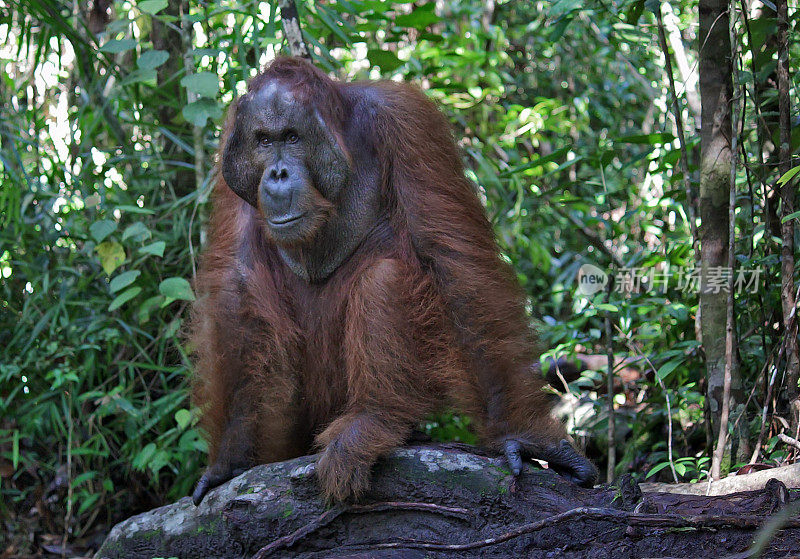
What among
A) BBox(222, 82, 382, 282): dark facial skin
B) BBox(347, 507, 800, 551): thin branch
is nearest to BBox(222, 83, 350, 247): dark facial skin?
BBox(222, 82, 382, 282): dark facial skin

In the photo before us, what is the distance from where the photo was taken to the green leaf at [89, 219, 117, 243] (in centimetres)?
329

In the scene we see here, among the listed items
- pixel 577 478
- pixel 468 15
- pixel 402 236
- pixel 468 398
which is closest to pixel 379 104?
pixel 402 236

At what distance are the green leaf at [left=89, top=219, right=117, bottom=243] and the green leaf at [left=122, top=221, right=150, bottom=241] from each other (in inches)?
2.2

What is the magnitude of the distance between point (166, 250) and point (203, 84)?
3.08 feet

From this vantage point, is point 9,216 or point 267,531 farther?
point 9,216

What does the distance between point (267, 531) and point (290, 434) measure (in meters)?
0.45

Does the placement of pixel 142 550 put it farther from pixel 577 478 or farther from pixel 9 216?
pixel 9 216

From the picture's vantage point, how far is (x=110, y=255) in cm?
343

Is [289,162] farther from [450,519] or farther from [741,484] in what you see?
[741,484]

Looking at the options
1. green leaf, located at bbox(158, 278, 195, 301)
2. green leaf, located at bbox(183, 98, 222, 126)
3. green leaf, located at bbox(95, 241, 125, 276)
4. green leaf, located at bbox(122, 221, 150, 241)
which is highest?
green leaf, located at bbox(183, 98, 222, 126)

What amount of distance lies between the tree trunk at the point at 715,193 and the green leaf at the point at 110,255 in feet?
7.23

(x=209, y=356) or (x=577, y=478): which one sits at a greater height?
(x=209, y=356)

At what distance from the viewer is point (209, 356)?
→ 2.63m

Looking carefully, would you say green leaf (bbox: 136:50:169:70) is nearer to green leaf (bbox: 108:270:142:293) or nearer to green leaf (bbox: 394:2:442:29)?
green leaf (bbox: 108:270:142:293)
